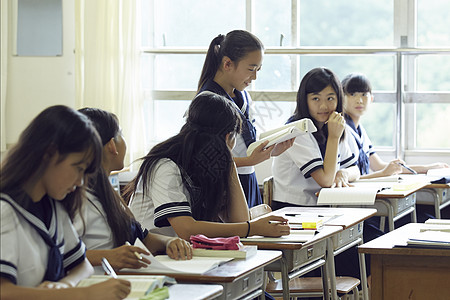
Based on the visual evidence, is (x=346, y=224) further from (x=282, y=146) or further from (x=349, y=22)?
(x=349, y=22)

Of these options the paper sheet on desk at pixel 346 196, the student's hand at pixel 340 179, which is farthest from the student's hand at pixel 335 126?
the paper sheet on desk at pixel 346 196

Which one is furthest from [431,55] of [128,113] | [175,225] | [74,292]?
[74,292]

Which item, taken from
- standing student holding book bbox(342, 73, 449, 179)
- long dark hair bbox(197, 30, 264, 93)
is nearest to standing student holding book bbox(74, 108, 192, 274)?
long dark hair bbox(197, 30, 264, 93)

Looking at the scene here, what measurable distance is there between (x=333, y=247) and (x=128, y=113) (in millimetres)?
2594

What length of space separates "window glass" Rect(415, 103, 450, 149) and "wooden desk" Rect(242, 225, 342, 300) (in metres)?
2.59

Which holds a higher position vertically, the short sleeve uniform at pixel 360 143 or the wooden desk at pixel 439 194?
the short sleeve uniform at pixel 360 143

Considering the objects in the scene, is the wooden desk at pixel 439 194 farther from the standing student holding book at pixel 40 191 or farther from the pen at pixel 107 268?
the standing student holding book at pixel 40 191

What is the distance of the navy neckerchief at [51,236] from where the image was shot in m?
1.53

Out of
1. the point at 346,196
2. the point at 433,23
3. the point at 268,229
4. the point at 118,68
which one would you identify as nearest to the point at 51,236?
the point at 268,229

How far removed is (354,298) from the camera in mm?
3283

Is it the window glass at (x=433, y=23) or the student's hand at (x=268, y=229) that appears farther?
the window glass at (x=433, y=23)

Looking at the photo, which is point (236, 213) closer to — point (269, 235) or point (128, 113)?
point (269, 235)

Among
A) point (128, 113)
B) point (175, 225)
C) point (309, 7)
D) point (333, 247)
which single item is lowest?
point (333, 247)

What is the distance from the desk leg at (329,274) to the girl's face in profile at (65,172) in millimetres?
1564
